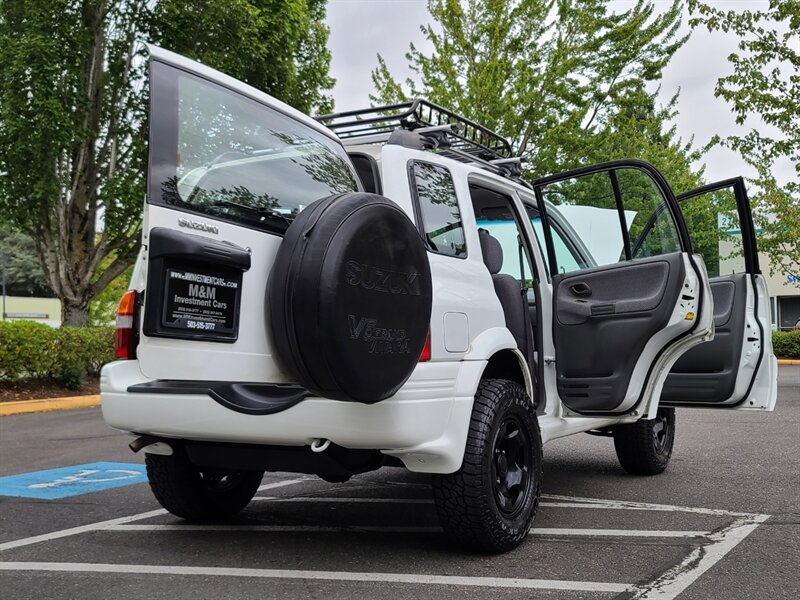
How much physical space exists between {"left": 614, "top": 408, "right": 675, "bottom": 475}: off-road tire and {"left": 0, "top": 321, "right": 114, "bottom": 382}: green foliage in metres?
9.48

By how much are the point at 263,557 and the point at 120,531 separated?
1.06 metres

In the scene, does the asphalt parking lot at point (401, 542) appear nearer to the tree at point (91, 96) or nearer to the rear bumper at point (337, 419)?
the rear bumper at point (337, 419)

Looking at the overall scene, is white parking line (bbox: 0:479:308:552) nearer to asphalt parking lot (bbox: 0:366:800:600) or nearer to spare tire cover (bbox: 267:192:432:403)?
asphalt parking lot (bbox: 0:366:800:600)

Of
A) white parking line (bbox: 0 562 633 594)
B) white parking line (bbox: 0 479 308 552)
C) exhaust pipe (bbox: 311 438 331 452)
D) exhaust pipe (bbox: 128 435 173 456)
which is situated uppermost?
exhaust pipe (bbox: 311 438 331 452)

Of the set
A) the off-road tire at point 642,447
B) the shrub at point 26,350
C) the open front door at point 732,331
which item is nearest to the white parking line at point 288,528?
the off-road tire at point 642,447

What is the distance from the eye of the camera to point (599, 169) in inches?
201

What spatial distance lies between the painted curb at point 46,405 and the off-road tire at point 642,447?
875 cm

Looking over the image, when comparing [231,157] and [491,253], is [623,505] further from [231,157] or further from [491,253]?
[231,157]

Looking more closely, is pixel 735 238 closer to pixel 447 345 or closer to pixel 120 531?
pixel 447 345

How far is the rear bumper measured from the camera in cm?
334

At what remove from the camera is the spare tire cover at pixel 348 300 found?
3.15m

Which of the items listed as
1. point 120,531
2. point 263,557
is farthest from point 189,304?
point 120,531

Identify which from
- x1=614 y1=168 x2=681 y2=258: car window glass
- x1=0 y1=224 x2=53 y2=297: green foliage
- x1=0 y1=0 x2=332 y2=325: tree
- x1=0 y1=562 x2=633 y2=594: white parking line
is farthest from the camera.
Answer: x1=0 y1=224 x2=53 y2=297: green foliage

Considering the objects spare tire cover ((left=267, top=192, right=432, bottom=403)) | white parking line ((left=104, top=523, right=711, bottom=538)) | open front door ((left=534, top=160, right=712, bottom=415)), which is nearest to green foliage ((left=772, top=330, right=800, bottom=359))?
open front door ((left=534, top=160, right=712, bottom=415))
